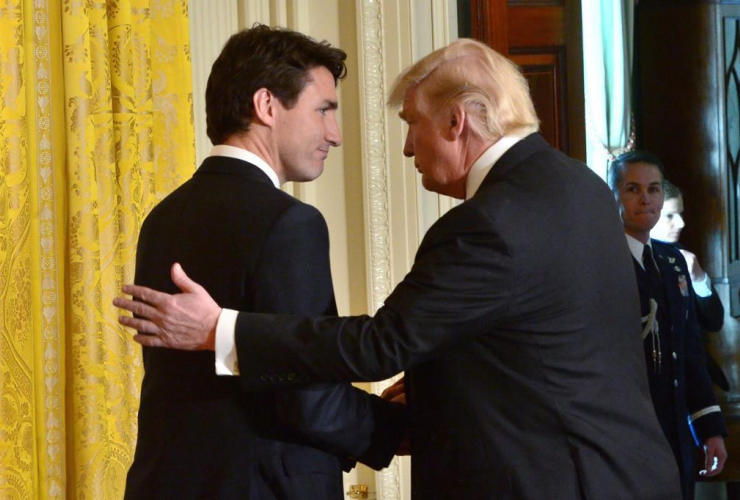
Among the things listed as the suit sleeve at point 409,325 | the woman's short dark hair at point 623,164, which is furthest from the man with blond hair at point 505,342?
the woman's short dark hair at point 623,164

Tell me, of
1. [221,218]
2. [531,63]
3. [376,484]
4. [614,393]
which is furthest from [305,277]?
[531,63]

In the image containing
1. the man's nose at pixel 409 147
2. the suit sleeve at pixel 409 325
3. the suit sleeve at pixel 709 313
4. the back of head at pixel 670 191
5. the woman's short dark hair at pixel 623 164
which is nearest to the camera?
the suit sleeve at pixel 409 325

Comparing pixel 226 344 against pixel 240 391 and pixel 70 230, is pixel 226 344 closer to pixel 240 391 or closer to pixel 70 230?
pixel 240 391

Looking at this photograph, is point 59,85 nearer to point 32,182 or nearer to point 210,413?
point 32,182

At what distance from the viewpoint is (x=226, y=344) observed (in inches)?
66.2

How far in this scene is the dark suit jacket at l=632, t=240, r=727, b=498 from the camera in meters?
3.21

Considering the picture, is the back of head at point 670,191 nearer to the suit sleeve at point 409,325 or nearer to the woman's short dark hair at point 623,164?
the woman's short dark hair at point 623,164

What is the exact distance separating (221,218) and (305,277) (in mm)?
184

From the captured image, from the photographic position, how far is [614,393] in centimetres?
176

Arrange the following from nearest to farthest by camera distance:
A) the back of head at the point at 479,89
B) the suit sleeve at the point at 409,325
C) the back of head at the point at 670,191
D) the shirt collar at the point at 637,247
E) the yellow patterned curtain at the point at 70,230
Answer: the suit sleeve at the point at 409,325, the back of head at the point at 479,89, the yellow patterned curtain at the point at 70,230, the shirt collar at the point at 637,247, the back of head at the point at 670,191

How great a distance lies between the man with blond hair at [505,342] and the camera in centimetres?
167

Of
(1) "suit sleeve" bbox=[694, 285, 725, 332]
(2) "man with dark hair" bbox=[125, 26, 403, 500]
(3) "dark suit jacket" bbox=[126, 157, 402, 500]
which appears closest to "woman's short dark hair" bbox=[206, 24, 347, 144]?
(2) "man with dark hair" bbox=[125, 26, 403, 500]

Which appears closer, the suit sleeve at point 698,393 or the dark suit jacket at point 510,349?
the dark suit jacket at point 510,349

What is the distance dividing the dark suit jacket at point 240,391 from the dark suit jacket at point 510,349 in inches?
2.8
